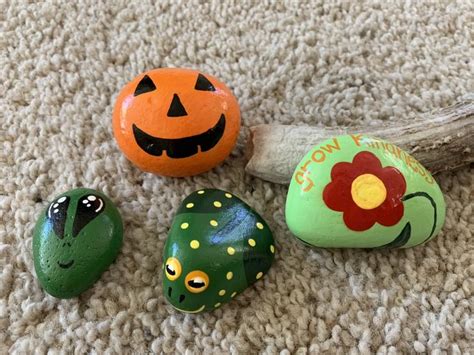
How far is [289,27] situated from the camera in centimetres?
87

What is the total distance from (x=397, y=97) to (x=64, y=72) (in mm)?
467

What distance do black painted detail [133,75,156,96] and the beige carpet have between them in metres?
0.11

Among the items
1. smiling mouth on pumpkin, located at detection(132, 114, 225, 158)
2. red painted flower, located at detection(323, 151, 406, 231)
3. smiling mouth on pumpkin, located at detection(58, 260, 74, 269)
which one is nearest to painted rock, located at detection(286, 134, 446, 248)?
red painted flower, located at detection(323, 151, 406, 231)

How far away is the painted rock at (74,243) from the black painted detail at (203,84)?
0.17m

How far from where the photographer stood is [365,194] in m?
0.60

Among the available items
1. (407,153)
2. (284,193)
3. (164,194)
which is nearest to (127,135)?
(164,194)

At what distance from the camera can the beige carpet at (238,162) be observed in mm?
618

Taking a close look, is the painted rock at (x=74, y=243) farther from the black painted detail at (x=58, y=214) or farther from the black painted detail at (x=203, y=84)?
the black painted detail at (x=203, y=84)

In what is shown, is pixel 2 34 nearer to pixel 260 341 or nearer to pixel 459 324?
pixel 260 341

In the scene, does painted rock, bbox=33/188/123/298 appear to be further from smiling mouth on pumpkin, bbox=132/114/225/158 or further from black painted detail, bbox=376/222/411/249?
black painted detail, bbox=376/222/411/249

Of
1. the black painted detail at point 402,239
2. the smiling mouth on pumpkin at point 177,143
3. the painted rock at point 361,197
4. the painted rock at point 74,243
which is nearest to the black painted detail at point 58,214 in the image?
the painted rock at point 74,243

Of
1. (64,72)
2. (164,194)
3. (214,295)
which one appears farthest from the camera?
(64,72)

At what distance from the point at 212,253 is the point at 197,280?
0.03m

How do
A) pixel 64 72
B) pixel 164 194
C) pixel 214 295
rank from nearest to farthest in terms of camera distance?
pixel 214 295, pixel 164 194, pixel 64 72
